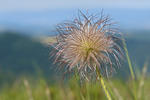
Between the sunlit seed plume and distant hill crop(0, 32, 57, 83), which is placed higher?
the sunlit seed plume

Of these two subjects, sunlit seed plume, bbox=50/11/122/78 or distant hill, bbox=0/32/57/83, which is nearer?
sunlit seed plume, bbox=50/11/122/78

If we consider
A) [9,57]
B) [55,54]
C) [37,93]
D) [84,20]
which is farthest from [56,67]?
[9,57]

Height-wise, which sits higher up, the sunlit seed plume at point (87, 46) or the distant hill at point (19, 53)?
the sunlit seed plume at point (87, 46)

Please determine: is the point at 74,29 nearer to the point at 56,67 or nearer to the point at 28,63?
the point at 56,67

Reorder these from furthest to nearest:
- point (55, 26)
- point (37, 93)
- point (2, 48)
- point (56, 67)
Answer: point (2, 48), point (37, 93), point (55, 26), point (56, 67)

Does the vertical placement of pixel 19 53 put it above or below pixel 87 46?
below

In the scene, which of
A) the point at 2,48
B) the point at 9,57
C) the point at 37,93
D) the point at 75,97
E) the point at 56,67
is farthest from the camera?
the point at 2,48

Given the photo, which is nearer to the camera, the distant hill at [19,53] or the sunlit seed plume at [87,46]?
the sunlit seed plume at [87,46]

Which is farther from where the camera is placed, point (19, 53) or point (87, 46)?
point (19, 53)
